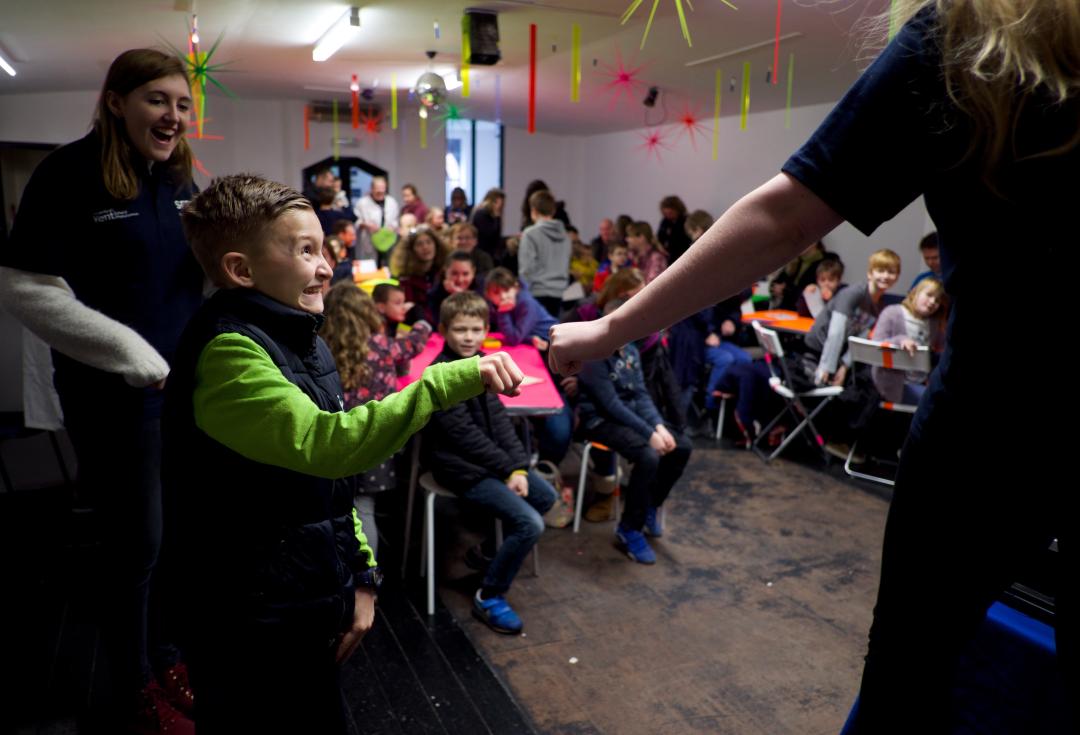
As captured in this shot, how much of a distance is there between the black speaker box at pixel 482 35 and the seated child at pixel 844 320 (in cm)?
287

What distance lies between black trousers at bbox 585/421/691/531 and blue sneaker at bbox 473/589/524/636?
831 millimetres

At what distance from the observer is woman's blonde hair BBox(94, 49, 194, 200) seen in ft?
6.11

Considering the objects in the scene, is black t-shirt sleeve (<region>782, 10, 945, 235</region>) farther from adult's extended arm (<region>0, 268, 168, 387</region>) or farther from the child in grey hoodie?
the child in grey hoodie

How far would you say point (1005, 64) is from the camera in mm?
821

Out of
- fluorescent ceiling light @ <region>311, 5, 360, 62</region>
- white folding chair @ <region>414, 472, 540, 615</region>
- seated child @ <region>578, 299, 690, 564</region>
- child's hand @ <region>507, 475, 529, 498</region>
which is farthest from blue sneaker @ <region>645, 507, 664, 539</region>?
fluorescent ceiling light @ <region>311, 5, 360, 62</region>

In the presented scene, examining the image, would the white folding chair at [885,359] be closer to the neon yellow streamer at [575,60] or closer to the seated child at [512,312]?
the seated child at [512,312]

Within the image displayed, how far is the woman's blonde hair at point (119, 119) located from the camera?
6.11 ft

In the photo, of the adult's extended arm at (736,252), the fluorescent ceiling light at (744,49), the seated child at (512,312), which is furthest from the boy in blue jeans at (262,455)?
the fluorescent ceiling light at (744,49)

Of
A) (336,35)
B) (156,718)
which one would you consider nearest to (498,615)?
(156,718)

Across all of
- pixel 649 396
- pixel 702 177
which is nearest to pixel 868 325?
pixel 649 396

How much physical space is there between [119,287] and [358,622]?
0.96m

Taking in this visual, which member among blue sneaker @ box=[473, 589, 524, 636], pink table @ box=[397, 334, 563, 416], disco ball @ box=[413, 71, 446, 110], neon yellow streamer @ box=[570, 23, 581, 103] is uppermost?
Answer: disco ball @ box=[413, 71, 446, 110]

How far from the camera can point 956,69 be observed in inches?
33.8

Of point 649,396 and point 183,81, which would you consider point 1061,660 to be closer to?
point 183,81
